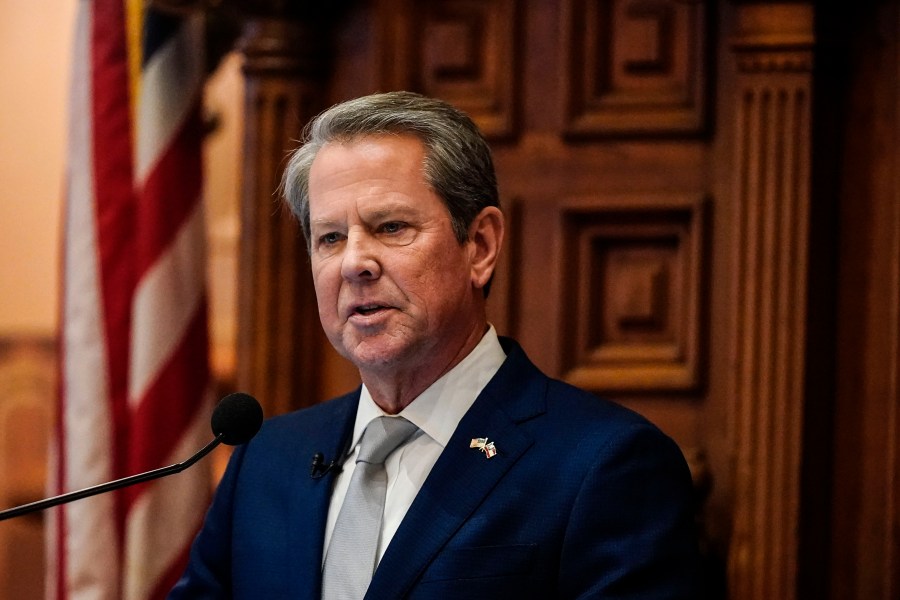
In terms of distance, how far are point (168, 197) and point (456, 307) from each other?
47.3 inches

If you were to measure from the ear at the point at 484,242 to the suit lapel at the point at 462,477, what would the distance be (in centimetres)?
15

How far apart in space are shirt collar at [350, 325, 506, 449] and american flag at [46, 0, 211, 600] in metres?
1.00

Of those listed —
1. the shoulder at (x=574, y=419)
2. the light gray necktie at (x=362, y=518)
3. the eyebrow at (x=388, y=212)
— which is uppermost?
the eyebrow at (x=388, y=212)

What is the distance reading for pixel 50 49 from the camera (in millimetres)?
3855

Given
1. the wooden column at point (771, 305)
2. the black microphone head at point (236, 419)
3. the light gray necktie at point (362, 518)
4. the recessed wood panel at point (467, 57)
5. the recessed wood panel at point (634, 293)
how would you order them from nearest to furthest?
the black microphone head at point (236, 419)
the light gray necktie at point (362, 518)
the wooden column at point (771, 305)
the recessed wood panel at point (634, 293)
the recessed wood panel at point (467, 57)

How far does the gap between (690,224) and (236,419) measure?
1208 mm

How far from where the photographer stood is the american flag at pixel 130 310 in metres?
2.89

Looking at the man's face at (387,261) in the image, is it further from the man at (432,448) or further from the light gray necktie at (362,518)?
the light gray necktie at (362,518)

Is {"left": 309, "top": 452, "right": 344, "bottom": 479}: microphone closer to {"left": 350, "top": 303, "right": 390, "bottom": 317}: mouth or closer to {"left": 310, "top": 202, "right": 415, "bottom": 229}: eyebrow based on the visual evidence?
{"left": 350, "top": 303, "right": 390, "bottom": 317}: mouth

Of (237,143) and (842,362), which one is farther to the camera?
(237,143)

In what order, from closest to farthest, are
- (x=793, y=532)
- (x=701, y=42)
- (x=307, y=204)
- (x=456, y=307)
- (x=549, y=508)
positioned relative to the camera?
(x=549, y=508) < (x=456, y=307) < (x=307, y=204) < (x=793, y=532) < (x=701, y=42)

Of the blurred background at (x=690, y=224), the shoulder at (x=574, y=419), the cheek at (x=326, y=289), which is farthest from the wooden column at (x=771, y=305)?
the cheek at (x=326, y=289)

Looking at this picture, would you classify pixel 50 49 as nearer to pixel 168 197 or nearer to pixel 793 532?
pixel 168 197

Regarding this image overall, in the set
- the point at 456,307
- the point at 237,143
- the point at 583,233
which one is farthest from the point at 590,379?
the point at 237,143
